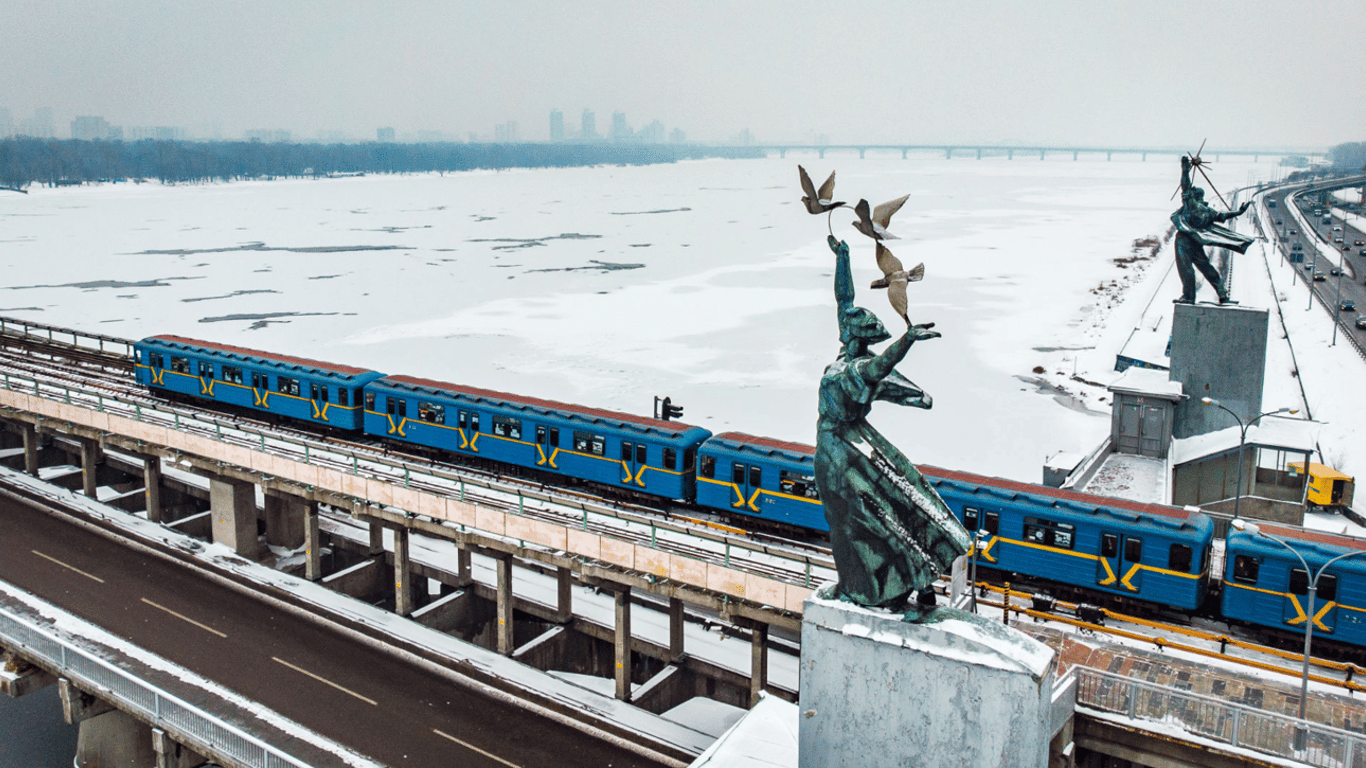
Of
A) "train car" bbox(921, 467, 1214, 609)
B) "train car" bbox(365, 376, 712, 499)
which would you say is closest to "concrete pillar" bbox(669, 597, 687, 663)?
"train car" bbox(365, 376, 712, 499)

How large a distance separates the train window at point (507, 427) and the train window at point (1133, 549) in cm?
2039

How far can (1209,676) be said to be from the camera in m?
21.0

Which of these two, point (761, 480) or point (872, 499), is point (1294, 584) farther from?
point (872, 499)

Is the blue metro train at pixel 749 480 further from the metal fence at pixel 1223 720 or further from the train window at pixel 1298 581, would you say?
the metal fence at pixel 1223 720

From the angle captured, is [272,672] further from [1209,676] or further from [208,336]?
[208,336]

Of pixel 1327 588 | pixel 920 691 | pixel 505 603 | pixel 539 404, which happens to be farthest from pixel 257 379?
pixel 1327 588

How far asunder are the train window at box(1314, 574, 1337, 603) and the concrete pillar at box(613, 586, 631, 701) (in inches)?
644

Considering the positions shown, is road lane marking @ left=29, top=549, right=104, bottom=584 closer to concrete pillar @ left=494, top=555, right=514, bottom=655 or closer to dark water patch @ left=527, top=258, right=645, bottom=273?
concrete pillar @ left=494, top=555, right=514, bottom=655

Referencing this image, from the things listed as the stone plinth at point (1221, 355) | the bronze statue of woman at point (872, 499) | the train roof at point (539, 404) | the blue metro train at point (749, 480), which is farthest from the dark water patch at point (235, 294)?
the bronze statue of woman at point (872, 499)

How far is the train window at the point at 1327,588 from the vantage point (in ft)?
74.0

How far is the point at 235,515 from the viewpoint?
3484 centimetres

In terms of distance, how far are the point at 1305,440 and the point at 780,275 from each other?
221 feet

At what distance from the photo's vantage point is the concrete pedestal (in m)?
11.6

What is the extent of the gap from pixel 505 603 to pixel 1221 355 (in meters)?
26.0
